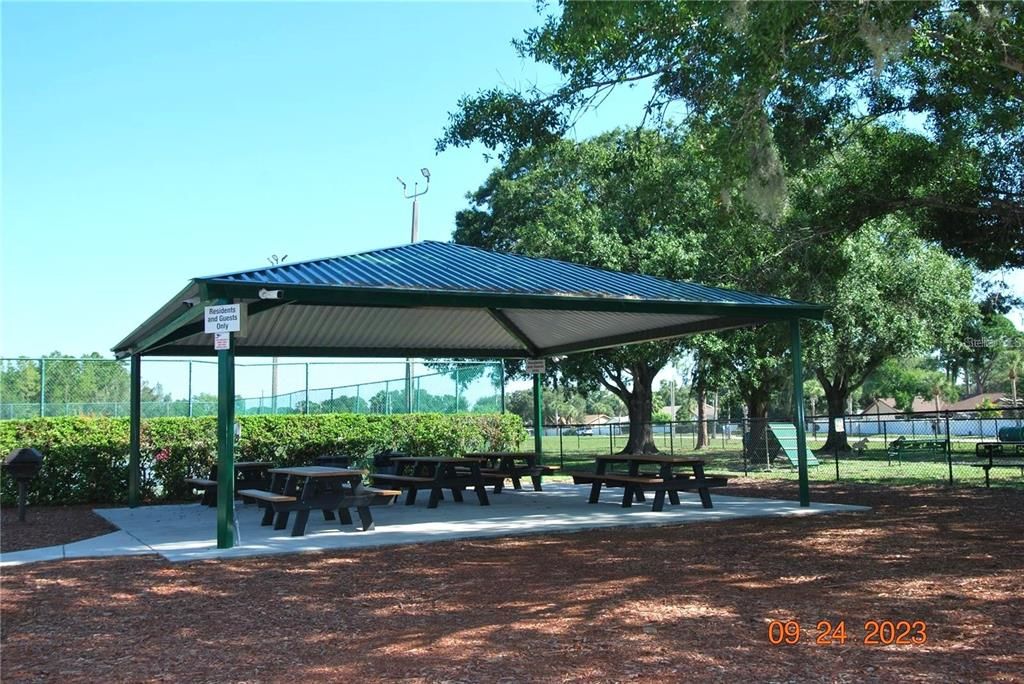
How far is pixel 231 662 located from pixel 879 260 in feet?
78.0

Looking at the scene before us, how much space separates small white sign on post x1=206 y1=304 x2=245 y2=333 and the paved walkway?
2358 millimetres

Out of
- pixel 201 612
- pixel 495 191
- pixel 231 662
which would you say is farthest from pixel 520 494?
pixel 495 191

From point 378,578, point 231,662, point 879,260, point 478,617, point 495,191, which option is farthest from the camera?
point 495,191

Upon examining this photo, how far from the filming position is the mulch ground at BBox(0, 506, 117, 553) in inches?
429

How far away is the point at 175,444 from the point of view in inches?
636

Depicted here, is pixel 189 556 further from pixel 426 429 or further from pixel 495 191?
pixel 495 191

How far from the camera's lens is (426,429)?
18.9 meters

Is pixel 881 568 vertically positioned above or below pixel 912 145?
below

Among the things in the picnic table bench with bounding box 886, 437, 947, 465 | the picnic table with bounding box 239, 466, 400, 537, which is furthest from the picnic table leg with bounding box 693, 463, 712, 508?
the picnic table bench with bounding box 886, 437, 947, 465

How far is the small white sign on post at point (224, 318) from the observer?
32.0ft

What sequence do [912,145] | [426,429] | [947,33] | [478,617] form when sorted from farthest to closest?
[426,429], [912,145], [947,33], [478,617]

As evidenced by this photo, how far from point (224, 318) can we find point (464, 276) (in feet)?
10.5
